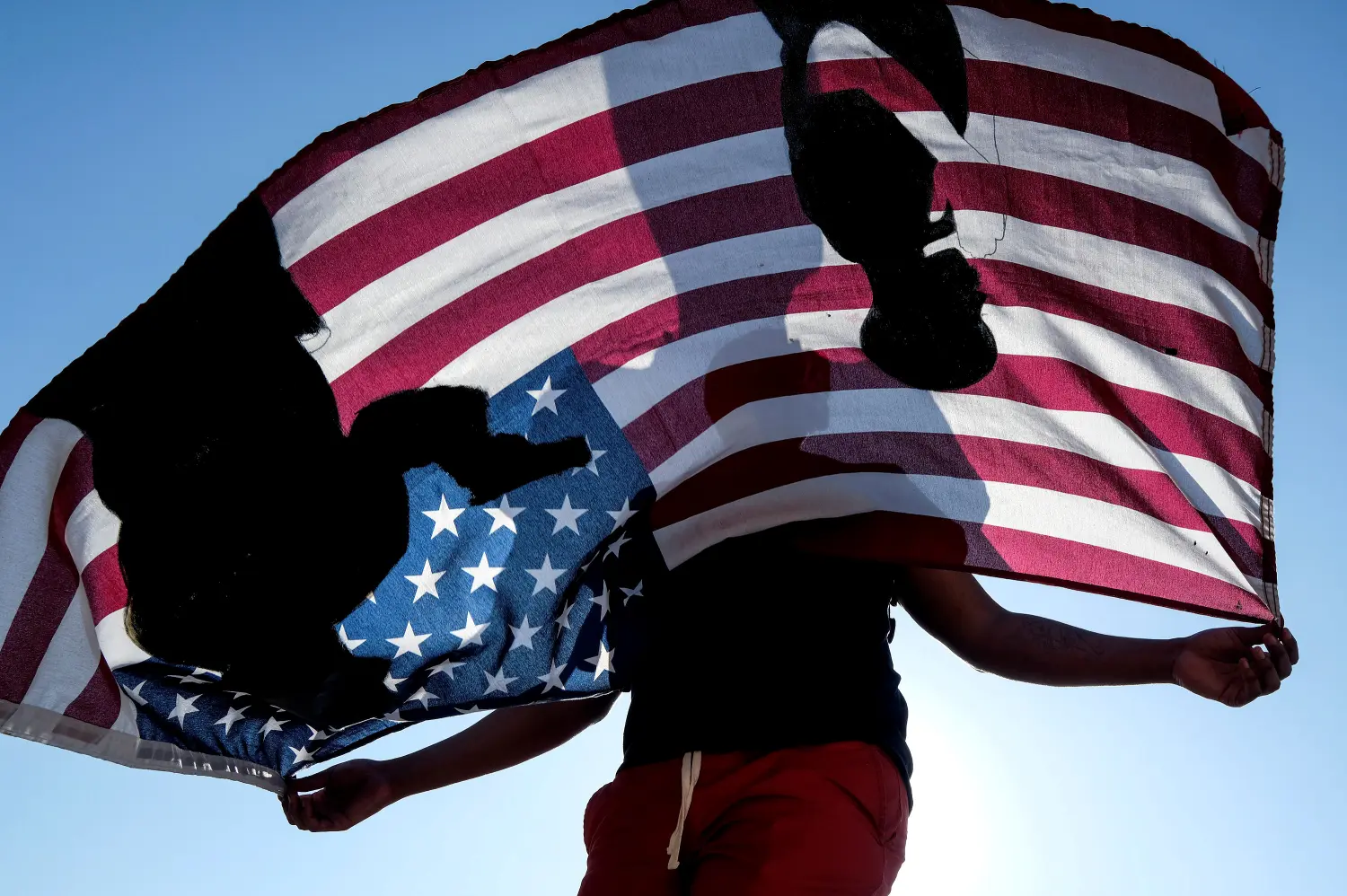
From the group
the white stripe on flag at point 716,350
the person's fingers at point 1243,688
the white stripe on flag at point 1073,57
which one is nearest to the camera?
the person's fingers at point 1243,688

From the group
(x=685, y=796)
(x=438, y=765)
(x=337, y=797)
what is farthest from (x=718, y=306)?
(x=337, y=797)

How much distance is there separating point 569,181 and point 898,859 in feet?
5.93

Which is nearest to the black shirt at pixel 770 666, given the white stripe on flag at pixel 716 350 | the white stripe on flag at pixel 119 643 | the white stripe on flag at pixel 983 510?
the white stripe on flag at pixel 983 510

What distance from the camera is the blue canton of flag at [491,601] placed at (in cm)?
300

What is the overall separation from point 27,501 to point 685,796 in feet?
5.91

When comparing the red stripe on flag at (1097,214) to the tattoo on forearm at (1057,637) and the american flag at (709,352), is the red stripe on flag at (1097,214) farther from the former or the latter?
the tattoo on forearm at (1057,637)

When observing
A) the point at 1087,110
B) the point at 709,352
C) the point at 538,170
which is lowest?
the point at 709,352

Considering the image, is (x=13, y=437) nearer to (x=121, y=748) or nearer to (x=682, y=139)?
(x=121, y=748)

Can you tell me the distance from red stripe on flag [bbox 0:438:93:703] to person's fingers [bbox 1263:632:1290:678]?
2860 mm

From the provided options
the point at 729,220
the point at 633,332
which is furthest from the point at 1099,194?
the point at 633,332

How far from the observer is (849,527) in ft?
9.62

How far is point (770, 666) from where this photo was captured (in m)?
2.38

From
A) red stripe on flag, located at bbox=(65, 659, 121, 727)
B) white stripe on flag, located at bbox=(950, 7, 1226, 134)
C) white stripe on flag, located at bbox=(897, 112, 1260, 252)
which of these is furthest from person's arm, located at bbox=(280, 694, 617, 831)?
white stripe on flag, located at bbox=(950, 7, 1226, 134)

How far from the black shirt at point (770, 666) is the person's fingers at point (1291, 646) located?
3.07ft
